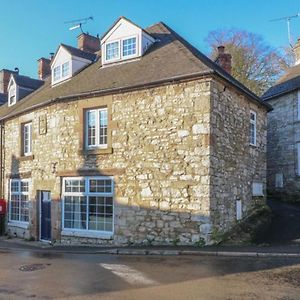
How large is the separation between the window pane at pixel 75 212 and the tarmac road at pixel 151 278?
143 inches

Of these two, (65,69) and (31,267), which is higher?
(65,69)

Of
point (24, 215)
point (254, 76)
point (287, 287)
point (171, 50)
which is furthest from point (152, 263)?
point (254, 76)

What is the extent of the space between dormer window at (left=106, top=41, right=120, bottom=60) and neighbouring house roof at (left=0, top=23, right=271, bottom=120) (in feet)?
1.41

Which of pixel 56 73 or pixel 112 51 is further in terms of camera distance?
pixel 56 73

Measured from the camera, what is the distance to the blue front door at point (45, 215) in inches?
717

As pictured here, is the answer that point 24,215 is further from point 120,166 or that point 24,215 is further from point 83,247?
point 120,166

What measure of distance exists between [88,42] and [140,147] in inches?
504

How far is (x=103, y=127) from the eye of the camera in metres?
16.3

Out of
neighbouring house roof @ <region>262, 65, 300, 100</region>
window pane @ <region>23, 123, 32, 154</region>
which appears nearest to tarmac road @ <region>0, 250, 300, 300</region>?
window pane @ <region>23, 123, 32, 154</region>

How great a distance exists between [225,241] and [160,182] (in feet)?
9.68

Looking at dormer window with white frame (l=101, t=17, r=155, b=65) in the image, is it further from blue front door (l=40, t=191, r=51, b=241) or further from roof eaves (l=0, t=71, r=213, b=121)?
blue front door (l=40, t=191, r=51, b=241)

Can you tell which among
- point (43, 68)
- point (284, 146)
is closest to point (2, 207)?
point (43, 68)

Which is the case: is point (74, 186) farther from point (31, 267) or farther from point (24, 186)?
point (31, 267)

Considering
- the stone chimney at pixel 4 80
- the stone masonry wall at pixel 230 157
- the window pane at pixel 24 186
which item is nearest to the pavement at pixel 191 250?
the stone masonry wall at pixel 230 157
